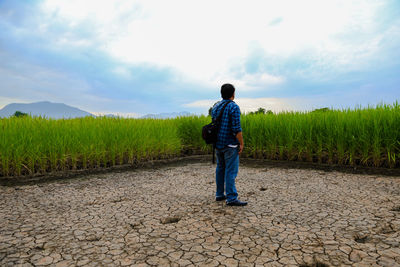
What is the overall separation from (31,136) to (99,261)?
448cm

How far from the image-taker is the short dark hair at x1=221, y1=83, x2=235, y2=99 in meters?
3.70

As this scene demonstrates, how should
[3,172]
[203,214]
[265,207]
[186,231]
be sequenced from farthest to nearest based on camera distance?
[3,172] < [265,207] < [203,214] < [186,231]

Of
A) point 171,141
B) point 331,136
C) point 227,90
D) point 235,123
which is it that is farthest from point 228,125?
point 171,141

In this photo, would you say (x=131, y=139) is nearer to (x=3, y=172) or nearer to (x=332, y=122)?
(x=3, y=172)

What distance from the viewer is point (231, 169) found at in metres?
3.73

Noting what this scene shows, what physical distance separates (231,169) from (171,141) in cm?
460

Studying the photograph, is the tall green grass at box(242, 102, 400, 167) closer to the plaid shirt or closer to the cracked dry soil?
the cracked dry soil

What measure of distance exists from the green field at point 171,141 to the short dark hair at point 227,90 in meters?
3.67

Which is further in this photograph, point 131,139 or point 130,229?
point 131,139

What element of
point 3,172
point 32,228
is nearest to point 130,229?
point 32,228

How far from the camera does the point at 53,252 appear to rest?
2.62m

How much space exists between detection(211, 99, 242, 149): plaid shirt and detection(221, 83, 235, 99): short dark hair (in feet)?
0.22

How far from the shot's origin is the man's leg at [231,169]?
3.68 m

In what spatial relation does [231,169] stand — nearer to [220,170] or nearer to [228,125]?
[220,170]
